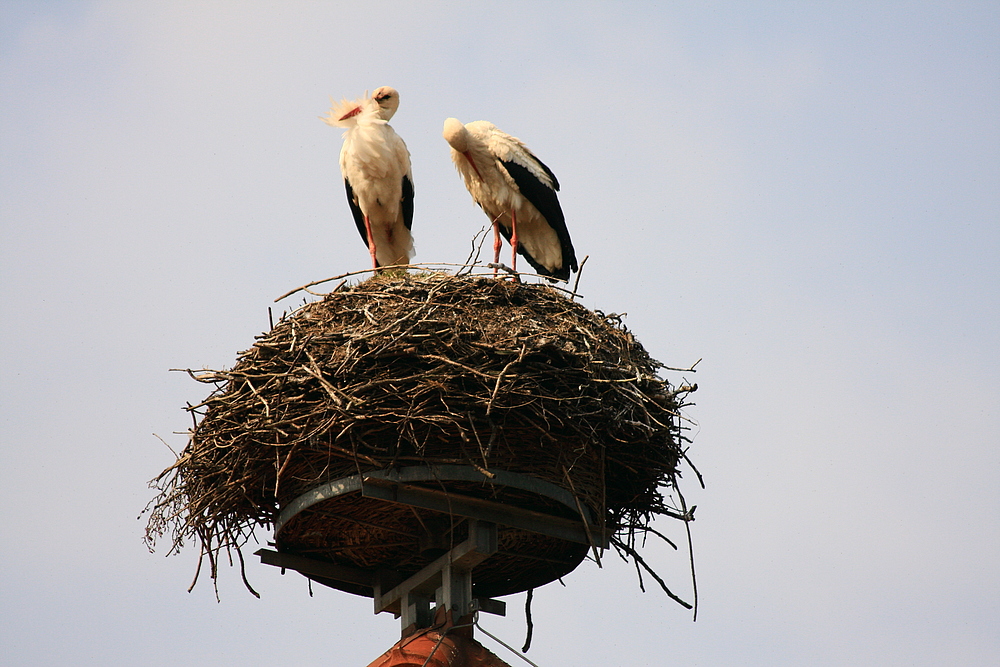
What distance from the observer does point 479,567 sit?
802 centimetres

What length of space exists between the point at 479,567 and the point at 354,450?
142 centimetres

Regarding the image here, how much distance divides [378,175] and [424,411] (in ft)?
14.6

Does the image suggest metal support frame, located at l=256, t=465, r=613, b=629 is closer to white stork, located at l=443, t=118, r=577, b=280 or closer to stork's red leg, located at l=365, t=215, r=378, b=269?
stork's red leg, located at l=365, t=215, r=378, b=269

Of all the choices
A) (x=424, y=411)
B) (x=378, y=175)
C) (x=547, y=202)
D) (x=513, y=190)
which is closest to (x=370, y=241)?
(x=378, y=175)

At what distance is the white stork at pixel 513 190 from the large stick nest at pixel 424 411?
318cm

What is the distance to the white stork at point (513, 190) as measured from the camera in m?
11.2

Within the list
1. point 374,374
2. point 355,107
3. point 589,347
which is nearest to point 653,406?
point 589,347

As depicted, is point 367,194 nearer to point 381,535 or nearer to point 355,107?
point 355,107

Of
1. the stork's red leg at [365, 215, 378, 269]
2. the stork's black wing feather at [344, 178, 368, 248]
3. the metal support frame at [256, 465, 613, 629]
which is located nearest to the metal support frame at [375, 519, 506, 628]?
the metal support frame at [256, 465, 613, 629]

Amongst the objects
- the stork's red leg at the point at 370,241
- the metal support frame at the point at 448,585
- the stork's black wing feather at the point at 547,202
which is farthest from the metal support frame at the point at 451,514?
the stork's black wing feather at the point at 547,202

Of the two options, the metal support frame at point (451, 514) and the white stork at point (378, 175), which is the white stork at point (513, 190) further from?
the metal support frame at point (451, 514)

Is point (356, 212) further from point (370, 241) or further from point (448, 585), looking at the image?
point (448, 585)

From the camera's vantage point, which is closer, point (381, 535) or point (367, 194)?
point (381, 535)

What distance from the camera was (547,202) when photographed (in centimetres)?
1133
